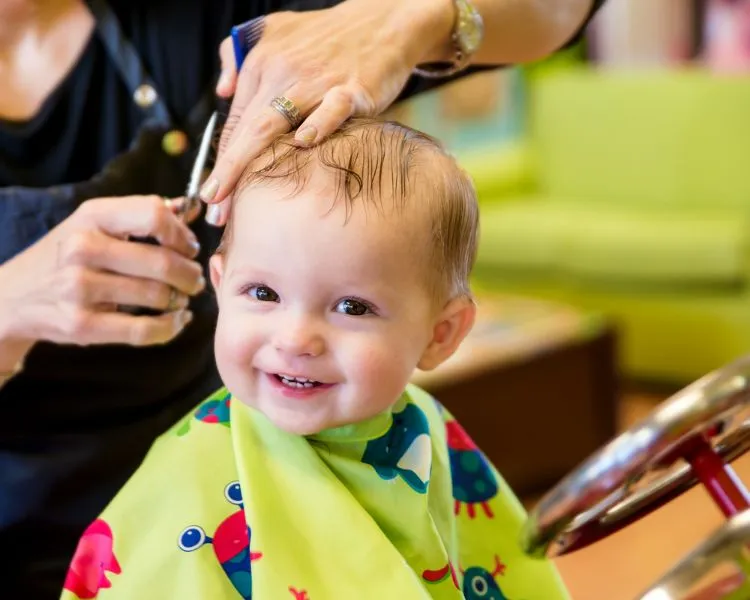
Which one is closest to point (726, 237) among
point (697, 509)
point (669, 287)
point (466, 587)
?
point (669, 287)

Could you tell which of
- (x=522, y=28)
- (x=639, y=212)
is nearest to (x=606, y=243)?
(x=639, y=212)

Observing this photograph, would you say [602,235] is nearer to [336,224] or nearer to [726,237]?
[726,237]

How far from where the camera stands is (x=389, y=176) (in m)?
0.94

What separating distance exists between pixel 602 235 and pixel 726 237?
1.49ft

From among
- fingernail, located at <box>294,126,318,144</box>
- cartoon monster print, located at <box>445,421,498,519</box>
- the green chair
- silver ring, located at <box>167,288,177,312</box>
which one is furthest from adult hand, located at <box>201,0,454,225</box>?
the green chair

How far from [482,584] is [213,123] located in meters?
0.54

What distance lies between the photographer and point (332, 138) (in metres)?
0.96

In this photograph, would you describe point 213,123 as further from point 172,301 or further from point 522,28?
point 522,28

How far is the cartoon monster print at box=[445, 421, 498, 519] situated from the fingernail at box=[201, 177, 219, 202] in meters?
0.40

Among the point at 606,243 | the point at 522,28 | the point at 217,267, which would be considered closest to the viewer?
the point at 217,267

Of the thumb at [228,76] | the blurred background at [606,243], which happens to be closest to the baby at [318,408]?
the thumb at [228,76]

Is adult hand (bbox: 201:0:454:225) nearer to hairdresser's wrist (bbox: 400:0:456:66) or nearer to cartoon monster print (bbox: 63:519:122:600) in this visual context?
hairdresser's wrist (bbox: 400:0:456:66)

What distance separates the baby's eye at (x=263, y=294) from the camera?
95 centimetres

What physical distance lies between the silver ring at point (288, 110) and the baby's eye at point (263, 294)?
0.50 feet
